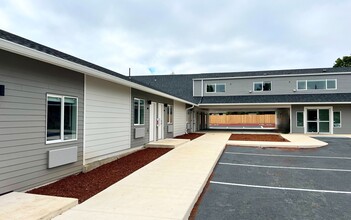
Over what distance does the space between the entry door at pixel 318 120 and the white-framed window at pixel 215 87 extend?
783 centimetres

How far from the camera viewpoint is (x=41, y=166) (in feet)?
17.8

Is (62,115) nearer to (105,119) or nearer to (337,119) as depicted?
(105,119)

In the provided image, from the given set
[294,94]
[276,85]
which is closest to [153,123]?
[276,85]

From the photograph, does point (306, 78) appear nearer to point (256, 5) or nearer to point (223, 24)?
point (223, 24)

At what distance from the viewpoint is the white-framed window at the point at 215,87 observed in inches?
956

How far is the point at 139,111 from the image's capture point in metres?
11.3

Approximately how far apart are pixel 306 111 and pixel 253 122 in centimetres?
1926

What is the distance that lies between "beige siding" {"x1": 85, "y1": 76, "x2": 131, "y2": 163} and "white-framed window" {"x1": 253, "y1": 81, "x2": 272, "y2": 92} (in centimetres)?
1626

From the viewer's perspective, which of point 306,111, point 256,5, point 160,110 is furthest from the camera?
point 306,111

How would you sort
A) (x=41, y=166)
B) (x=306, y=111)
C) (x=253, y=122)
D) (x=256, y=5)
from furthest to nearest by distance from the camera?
(x=253, y=122), (x=306, y=111), (x=256, y=5), (x=41, y=166)

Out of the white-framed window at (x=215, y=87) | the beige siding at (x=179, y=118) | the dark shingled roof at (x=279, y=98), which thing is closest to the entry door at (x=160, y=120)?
the beige siding at (x=179, y=118)

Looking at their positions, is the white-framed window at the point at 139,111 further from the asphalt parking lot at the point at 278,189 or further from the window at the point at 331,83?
the window at the point at 331,83

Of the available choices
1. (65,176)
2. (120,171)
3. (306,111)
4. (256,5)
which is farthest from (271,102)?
(65,176)

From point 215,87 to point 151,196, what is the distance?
20.8 metres
